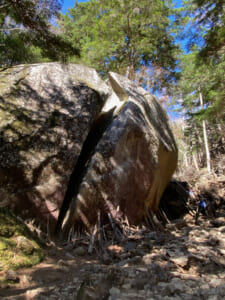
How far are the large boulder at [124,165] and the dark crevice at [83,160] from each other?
0.15 feet

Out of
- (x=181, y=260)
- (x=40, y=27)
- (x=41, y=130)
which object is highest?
(x=40, y=27)

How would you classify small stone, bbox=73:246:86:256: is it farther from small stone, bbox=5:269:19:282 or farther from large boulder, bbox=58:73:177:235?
small stone, bbox=5:269:19:282

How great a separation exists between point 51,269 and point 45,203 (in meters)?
2.04

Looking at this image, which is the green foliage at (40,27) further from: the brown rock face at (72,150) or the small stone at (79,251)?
the small stone at (79,251)

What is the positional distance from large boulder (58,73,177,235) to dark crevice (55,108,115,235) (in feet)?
0.15

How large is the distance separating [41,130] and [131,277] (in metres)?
3.85

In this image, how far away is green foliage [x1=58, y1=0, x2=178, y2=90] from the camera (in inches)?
483

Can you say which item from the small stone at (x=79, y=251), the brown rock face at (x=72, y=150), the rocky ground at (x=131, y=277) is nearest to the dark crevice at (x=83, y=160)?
the brown rock face at (x=72, y=150)

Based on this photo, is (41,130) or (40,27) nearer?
(40,27)

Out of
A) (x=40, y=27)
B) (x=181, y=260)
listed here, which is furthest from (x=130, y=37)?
(x=181, y=260)

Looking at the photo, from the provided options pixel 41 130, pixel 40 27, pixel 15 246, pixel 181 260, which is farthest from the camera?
pixel 41 130

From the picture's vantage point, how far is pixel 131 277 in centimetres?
234

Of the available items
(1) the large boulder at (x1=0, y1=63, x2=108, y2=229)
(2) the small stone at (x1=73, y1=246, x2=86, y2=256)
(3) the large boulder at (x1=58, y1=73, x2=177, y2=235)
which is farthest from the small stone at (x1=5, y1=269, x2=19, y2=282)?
(3) the large boulder at (x1=58, y1=73, x2=177, y2=235)

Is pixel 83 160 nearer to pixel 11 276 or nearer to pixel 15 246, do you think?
pixel 15 246
